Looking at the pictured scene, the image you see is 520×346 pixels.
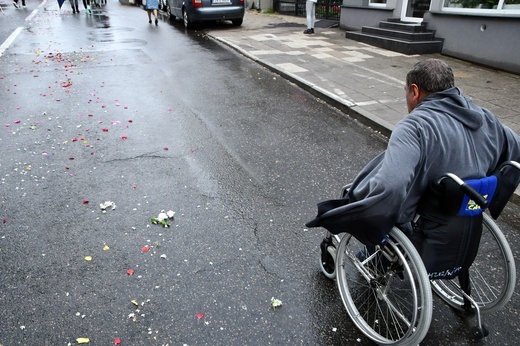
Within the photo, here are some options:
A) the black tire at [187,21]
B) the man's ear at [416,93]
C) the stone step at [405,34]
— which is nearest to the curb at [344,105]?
the man's ear at [416,93]

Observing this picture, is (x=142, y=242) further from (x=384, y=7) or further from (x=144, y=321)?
(x=384, y=7)

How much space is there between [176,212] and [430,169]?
243 cm

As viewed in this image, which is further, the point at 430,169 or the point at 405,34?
the point at 405,34

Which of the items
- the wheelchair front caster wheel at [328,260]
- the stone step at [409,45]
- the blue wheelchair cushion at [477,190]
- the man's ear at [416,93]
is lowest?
the wheelchair front caster wheel at [328,260]

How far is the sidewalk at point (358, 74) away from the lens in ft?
20.9

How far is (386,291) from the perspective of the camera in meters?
2.42

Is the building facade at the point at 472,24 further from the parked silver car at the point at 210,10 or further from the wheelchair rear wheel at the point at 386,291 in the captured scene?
the wheelchair rear wheel at the point at 386,291

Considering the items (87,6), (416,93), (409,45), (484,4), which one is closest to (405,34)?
(409,45)

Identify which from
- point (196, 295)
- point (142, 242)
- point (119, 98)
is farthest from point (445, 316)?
point (119, 98)

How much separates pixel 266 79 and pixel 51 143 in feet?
15.6

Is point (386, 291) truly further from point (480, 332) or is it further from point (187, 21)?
point (187, 21)

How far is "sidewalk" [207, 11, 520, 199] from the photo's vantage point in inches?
250

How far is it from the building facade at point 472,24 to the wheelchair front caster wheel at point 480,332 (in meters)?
8.02

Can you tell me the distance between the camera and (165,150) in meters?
5.08
